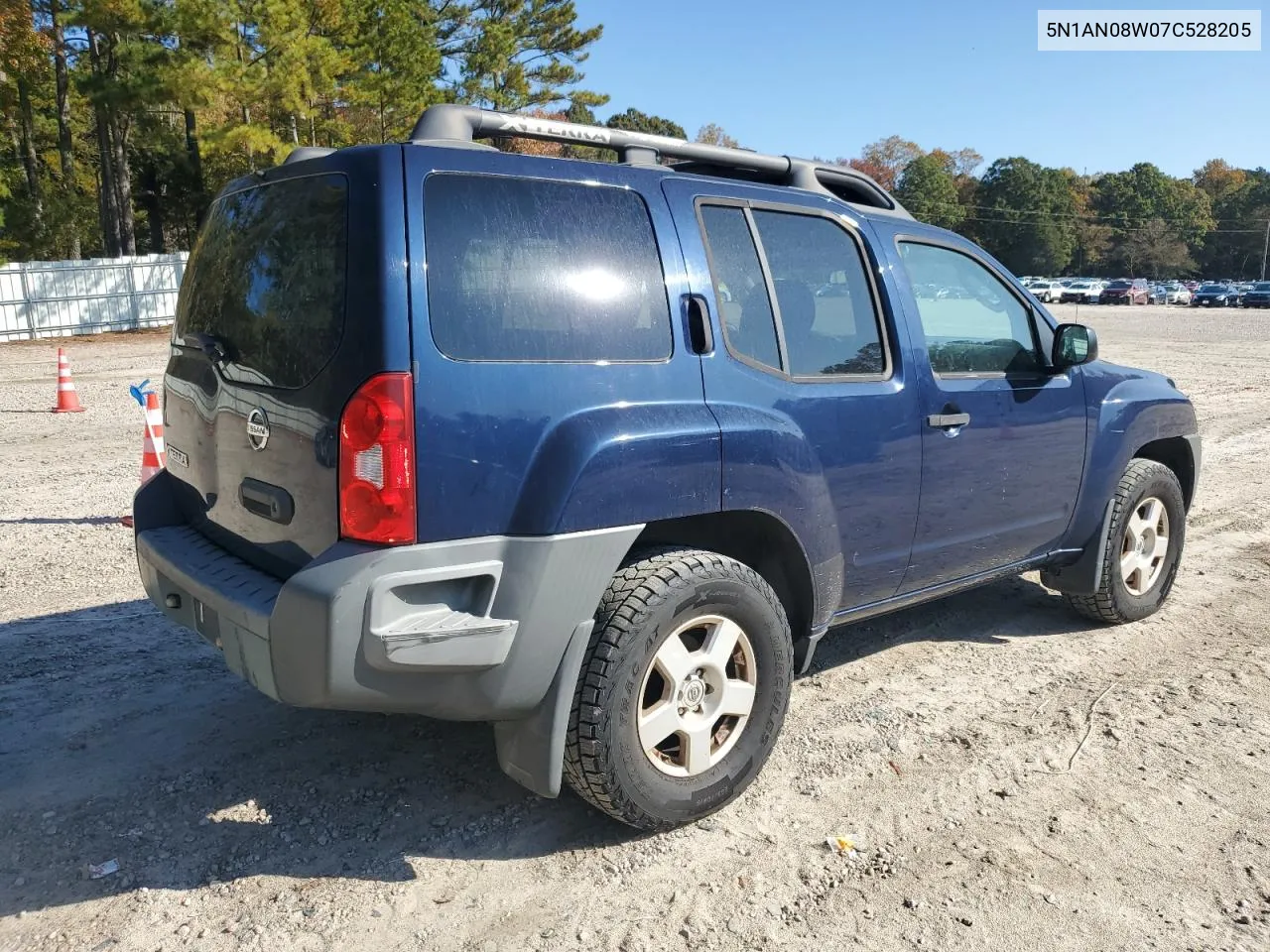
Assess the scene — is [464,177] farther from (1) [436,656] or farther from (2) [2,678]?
(2) [2,678]

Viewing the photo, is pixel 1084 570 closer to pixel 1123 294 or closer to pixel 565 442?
pixel 565 442

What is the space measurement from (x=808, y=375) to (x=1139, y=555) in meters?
2.58

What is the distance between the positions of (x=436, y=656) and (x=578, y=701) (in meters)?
0.48

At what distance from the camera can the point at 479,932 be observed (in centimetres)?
267

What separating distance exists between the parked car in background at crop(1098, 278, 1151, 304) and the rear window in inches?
2430

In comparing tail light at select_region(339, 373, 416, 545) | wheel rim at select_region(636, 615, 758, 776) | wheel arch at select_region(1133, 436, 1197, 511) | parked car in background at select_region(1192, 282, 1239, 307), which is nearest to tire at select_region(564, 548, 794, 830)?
wheel rim at select_region(636, 615, 758, 776)

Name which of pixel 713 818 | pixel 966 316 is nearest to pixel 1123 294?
pixel 966 316

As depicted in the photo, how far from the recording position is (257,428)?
292 centimetres

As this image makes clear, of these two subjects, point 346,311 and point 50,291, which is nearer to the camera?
point 346,311

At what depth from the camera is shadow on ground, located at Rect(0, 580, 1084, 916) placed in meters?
2.96

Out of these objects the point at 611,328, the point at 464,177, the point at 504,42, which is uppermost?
the point at 504,42

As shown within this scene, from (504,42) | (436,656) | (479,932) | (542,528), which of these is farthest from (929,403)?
(504,42)

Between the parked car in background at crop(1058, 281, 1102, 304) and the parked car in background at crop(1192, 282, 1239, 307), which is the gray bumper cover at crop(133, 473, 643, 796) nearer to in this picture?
the parked car in background at crop(1058, 281, 1102, 304)

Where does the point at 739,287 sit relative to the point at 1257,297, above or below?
below
